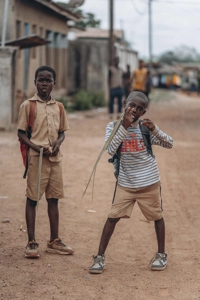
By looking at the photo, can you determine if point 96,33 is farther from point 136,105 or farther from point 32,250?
point 136,105

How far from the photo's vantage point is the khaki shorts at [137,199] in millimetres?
5262

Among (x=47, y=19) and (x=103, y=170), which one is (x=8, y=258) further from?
(x=47, y=19)

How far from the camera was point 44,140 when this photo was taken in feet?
18.3

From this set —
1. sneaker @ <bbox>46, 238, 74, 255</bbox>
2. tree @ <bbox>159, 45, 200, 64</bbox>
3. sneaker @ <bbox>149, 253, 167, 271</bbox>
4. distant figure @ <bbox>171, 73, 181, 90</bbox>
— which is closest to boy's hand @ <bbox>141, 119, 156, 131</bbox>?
sneaker @ <bbox>149, 253, 167, 271</bbox>

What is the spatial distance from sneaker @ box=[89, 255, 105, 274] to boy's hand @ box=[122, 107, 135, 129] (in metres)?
1.09

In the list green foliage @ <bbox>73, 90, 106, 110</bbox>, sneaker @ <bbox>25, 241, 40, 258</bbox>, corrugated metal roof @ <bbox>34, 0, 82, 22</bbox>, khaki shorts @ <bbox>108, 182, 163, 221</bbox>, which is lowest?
sneaker @ <bbox>25, 241, 40, 258</bbox>

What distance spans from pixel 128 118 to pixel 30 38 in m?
9.78

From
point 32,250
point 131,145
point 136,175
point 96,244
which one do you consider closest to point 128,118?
point 131,145

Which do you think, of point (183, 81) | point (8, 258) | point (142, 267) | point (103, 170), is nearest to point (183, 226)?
point (142, 267)

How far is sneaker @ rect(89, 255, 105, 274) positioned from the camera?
17.2 ft

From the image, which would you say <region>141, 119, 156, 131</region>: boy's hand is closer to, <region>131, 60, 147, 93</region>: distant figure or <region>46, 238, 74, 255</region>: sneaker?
<region>46, 238, 74, 255</region>: sneaker

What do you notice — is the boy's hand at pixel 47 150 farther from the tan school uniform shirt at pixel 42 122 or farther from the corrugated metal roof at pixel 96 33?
the corrugated metal roof at pixel 96 33

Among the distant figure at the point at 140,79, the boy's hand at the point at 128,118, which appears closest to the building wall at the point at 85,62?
the distant figure at the point at 140,79

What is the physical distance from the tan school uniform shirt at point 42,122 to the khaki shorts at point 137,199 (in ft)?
2.29
